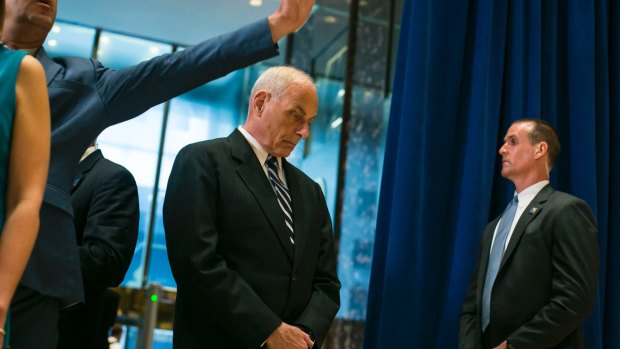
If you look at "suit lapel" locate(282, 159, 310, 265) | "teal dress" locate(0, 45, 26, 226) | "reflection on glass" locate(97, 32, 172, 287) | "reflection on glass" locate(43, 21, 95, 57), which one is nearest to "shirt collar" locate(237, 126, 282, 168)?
"suit lapel" locate(282, 159, 310, 265)

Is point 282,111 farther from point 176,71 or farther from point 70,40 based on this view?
point 70,40

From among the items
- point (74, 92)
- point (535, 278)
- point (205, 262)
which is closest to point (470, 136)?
point (535, 278)

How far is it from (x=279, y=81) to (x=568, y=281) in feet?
4.31

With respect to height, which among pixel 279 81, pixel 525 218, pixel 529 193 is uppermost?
pixel 279 81

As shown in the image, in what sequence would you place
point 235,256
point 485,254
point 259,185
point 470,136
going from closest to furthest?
point 235,256 < point 259,185 < point 485,254 < point 470,136

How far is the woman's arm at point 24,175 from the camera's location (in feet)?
4.08

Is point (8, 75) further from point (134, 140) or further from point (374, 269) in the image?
point (134, 140)

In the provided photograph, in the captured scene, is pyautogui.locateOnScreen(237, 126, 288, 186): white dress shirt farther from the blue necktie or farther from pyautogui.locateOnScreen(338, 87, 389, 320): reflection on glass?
pyautogui.locateOnScreen(338, 87, 389, 320): reflection on glass

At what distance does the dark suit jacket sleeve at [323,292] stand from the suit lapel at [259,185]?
0.16 m

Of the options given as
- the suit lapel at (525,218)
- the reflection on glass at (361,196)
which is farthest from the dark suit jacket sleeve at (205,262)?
the reflection on glass at (361,196)

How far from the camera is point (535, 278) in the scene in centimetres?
293

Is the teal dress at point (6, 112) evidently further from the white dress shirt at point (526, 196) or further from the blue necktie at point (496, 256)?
the white dress shirt at point (526, 196)

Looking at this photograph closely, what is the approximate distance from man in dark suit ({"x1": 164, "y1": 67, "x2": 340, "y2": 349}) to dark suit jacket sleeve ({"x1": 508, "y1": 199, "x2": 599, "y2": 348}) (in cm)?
82

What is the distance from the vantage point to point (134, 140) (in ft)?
18.7
